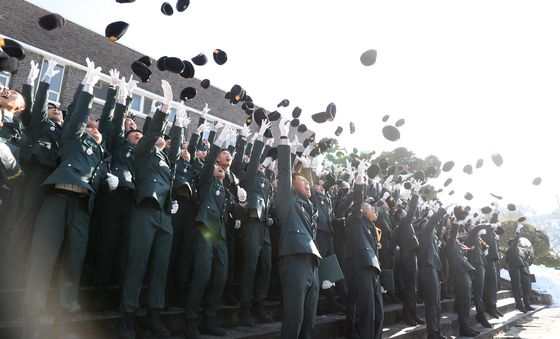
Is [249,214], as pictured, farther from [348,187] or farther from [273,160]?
[348,187]

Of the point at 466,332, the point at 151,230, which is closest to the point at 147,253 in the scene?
the point at 151,230

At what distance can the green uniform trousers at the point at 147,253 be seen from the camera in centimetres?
395

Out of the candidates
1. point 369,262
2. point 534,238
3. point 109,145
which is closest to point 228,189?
point 109,145

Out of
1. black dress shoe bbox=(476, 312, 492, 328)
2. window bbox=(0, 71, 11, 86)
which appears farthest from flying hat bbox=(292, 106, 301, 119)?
window bbox=(0, 71, 11, 86)

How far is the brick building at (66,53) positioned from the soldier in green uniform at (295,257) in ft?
45.2

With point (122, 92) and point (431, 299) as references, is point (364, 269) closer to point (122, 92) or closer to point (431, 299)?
point (431, 299)

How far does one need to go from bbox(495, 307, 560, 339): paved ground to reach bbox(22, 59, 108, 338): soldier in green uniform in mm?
8487

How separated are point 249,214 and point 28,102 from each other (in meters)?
2.99

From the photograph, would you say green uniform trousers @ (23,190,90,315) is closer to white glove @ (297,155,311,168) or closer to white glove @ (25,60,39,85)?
white glove @ (25,60,39,85)

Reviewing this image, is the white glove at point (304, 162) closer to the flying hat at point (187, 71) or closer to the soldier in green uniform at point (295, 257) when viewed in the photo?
the soldier in green uniform at point (295, 257)

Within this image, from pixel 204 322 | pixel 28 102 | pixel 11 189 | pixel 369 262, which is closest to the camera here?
pixel 11 189

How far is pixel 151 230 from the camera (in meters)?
4.16

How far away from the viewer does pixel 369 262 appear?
5230 millimetres

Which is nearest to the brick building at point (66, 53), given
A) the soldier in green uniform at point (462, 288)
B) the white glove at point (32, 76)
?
the white glove at point (32, 76)
